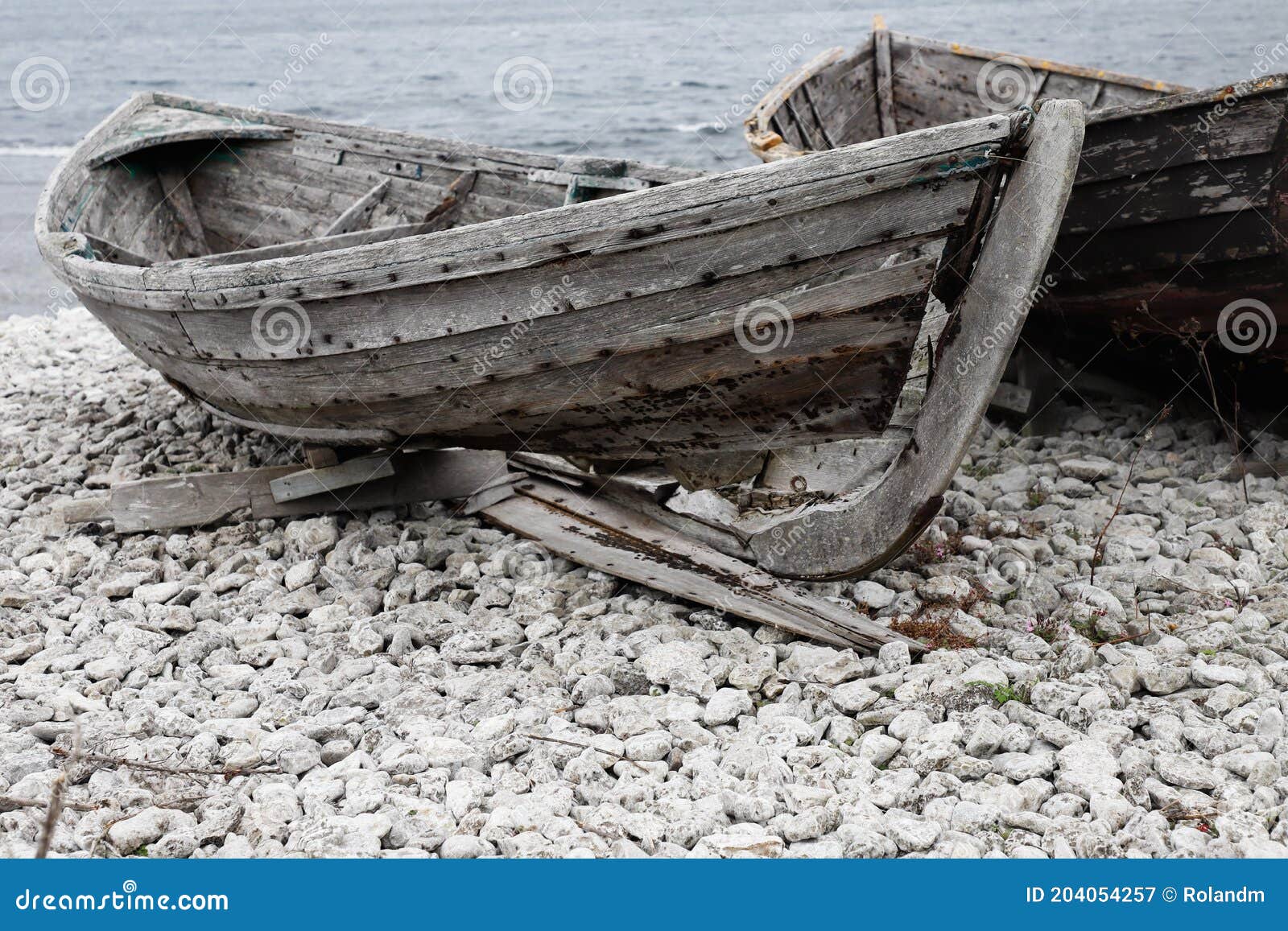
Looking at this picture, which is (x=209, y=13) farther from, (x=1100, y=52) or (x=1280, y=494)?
(x=1280, y=494)

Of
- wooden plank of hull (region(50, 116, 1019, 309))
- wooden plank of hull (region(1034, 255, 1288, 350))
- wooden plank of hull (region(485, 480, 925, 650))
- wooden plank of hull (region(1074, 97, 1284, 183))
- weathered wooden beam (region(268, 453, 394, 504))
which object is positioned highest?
wooden plank of hull (region(1074, 97, 1284, 183))

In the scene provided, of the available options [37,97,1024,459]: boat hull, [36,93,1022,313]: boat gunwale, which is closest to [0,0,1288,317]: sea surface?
[36,93,1022,313]: boat gunwale

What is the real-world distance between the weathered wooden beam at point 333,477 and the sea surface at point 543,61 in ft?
20.2

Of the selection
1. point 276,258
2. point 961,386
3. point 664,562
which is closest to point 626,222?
point 961,386

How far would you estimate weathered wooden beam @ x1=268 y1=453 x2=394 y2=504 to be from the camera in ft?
Answer: 16.0

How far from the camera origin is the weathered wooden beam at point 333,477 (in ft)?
16.0

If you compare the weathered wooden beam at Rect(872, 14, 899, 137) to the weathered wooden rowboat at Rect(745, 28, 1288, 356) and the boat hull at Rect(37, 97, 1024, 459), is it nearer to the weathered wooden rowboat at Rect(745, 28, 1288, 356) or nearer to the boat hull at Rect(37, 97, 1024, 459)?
the weathered wooden rowboat at Rect(745, 28, 1288, 356)

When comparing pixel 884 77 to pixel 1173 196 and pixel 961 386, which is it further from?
pixel 961 386

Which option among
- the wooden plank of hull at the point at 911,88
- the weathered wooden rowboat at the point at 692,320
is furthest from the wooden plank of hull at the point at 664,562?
the wooden plank of hull at the point at 911,88

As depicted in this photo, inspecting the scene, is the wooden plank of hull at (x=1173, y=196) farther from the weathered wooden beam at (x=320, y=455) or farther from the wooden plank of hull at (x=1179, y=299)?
the weathered wooden beam at (x=320, y=455)

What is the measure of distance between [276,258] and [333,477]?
99cm

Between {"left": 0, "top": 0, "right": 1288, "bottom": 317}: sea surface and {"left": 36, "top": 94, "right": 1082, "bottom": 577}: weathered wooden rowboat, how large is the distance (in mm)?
6375

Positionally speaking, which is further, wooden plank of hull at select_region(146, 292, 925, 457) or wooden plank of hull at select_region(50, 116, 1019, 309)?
wooden plank of hull at select_region(146, 292, 925, 457)

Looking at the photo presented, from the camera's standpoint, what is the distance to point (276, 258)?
440cm
